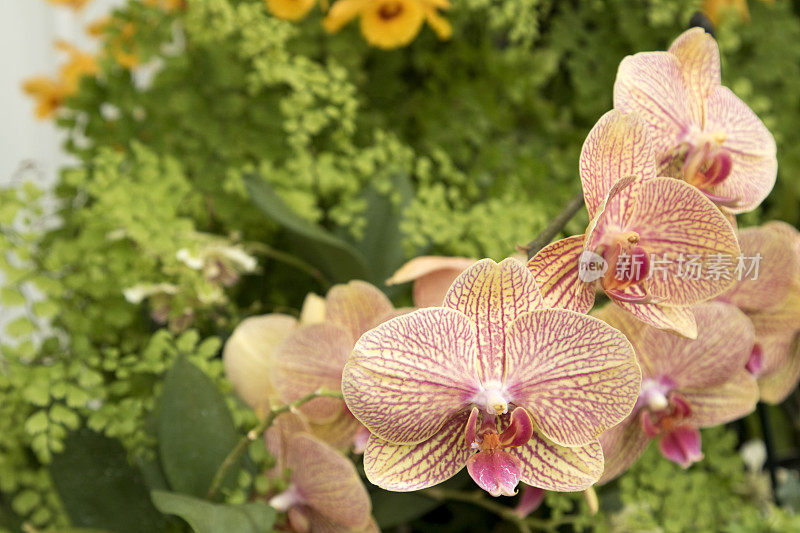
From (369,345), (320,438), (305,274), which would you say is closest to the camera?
(369,345)

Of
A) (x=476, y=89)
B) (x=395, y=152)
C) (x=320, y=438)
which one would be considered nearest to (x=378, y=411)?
(x=320, y=438)

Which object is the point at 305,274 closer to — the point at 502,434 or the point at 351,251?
the point at 351,251

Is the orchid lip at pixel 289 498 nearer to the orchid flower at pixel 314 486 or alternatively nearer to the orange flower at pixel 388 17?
the orchid flower at pixel 314 486

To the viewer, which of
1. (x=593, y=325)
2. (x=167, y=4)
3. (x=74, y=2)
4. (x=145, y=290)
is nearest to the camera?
(x=593, y=325)

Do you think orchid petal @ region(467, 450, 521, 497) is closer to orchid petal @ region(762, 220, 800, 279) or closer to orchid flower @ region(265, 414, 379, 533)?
orchid flower @ region(265, 414, 379, 533)

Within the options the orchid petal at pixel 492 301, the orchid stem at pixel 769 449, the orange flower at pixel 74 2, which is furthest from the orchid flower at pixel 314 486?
the orange flower at pixel 74 2

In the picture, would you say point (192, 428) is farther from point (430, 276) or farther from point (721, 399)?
point (721, 399)

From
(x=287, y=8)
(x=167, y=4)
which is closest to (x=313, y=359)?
(x=287, y=8)
